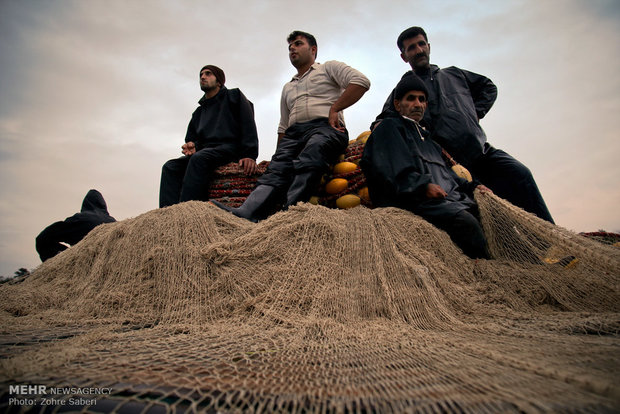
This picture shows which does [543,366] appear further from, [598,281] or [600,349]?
[598,281]

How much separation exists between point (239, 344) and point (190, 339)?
197 mm

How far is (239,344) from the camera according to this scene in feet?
3.22

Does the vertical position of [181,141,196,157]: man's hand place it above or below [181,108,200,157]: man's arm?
below

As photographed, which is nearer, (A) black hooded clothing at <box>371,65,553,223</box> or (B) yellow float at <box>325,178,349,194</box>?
(B) yellow float at <box>325,178,349,194</box>

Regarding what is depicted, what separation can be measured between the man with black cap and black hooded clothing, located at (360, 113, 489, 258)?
1318 mm

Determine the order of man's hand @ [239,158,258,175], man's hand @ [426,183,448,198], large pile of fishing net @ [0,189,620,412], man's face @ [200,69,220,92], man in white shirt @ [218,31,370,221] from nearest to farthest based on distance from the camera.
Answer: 1. large pile of fishing net @ [0,189,620,412]
2. man's hand @ [426,183,448,198]
3. man in white shirt @ [218,31,370,221]
4. man's hand @ [239,158,258,175]
5. man's face @ [200,69,220,92]

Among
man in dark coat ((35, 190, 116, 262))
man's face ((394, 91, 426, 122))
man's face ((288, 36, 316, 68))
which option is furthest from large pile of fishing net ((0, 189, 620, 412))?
man's face ((288, 36, 316, 68))

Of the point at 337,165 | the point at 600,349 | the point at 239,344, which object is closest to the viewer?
the point at 600,349

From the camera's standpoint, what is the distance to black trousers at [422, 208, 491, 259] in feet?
6.46

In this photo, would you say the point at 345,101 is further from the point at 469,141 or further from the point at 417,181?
the point at 469,141

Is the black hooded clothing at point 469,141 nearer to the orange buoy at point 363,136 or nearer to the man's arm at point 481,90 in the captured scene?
the man's arm at point 481,90

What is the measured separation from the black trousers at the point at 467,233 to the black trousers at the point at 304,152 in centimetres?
110

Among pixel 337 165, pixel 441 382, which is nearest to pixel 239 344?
pixel 441 382

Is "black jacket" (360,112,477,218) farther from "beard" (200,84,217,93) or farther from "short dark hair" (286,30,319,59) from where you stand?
"beard" (200,84,217,93)
